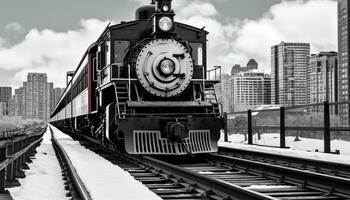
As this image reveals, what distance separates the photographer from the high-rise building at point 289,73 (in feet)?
384

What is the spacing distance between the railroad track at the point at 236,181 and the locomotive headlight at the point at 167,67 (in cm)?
218

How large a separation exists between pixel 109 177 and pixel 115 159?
11.8 feet

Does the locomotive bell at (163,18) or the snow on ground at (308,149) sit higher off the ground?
the locomotive bell at (163,18)

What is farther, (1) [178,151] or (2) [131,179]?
(1) [178,151]

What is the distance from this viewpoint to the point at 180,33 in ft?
39.5

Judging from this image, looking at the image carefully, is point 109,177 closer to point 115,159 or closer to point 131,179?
point 131,179

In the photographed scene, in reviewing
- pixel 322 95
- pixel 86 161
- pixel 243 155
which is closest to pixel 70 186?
pixel 86 161

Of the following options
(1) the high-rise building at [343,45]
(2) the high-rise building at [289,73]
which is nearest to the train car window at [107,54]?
(2) the high-rise building at [289,73]

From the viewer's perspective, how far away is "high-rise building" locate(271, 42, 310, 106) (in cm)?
11706

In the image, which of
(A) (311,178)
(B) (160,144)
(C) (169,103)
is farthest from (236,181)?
(C) (169,103)

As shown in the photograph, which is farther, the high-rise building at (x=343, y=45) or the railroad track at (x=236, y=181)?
the high-rise building at (x=343, y=45)

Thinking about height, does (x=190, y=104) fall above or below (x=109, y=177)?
above

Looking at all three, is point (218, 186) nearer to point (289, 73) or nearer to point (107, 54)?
point (107, 54)

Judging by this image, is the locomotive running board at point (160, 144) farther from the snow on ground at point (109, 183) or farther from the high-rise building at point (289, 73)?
the high-rise building at point (289, 73)
